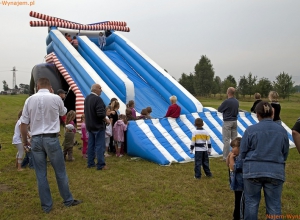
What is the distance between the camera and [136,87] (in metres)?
9.45

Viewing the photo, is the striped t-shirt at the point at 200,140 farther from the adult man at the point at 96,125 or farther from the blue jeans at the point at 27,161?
the blue jeans at the point at 27,161

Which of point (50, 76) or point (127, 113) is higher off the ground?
point (50, 76)

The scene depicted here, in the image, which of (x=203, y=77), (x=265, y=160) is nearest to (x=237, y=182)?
(x=265, y=160)

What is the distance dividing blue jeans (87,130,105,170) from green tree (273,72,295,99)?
35.8 metres

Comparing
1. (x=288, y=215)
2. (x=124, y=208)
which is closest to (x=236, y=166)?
(x=288, y=215)

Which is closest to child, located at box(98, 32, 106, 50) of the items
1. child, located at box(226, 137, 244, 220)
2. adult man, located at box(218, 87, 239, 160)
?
adult man, located at box(218, 87, 239, 160)

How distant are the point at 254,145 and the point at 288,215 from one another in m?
1.21

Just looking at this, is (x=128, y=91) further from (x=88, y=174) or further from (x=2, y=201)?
(x=2, y=201)

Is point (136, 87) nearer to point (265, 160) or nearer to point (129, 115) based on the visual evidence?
point (129, 115)

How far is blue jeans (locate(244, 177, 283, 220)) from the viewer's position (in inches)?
106

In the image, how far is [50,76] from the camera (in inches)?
388

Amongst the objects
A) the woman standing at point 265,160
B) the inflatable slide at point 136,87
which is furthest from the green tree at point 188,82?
the woman standing at point 265,160

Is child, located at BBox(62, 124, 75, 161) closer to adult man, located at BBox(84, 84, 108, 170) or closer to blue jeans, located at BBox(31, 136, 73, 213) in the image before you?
adult man, located at BBox(84, 84, 108, 170)

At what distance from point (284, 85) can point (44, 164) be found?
37.6 metres
